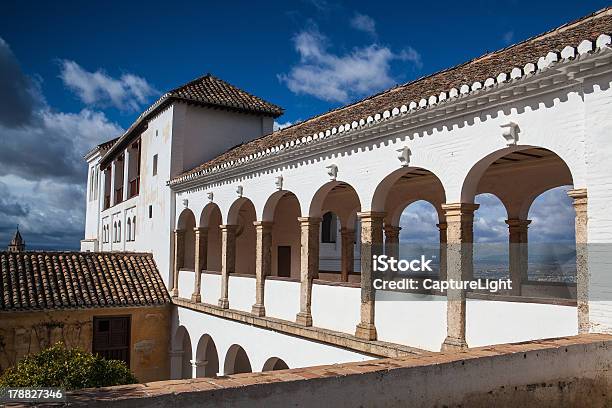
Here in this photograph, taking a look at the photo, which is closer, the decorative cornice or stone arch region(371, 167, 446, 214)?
the decorative cornice

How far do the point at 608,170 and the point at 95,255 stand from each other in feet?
54.0

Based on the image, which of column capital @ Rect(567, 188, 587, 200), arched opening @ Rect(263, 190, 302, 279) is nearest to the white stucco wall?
arched opening @ Rect(263, 190, 302, 279)

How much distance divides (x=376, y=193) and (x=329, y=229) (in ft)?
44.1

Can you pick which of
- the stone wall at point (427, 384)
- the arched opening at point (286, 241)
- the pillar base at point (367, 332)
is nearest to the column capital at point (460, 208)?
the pillar base at point (367, 332)

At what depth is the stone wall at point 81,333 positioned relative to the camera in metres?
15.4

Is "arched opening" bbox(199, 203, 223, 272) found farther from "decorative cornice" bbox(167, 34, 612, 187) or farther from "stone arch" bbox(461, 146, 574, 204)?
"stone arch" bbox(461, 146, 574, 204)

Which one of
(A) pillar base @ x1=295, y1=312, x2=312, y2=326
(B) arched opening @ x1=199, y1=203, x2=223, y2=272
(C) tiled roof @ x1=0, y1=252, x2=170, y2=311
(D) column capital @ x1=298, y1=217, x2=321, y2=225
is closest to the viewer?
(A) pillar base @ x1=295, y1=312, x2=312, y2=326

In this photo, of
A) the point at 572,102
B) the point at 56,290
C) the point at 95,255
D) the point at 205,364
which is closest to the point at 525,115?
the point at 572,102

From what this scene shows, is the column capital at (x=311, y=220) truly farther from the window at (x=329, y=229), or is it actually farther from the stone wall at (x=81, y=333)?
the window at (x=329, y=229)

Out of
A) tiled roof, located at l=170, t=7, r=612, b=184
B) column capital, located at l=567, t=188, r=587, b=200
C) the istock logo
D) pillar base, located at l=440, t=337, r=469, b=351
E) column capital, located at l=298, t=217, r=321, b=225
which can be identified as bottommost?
pillar base, located at l=440, t=337, r=469, b=351

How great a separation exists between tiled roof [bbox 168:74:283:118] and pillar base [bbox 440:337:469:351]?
534 inches

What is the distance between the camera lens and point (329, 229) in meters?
23.0

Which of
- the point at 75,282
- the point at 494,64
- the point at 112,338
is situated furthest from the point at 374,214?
the point at 75,282

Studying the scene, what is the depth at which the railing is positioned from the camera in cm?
2281
